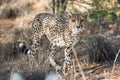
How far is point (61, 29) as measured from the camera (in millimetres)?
8828

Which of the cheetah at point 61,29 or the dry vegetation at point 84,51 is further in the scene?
the cheetah at point 61,29

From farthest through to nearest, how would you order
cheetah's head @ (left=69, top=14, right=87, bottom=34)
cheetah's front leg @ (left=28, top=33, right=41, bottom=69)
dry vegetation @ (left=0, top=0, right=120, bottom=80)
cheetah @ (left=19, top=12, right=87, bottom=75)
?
1. cheetah's front leg @ (left=28, top=33, right=41, bottom=69)
2. cheetah @ (left=19, top=12, right=87, bottom=75)
3. cheetah's head @ (left=69, top=14, right=87, bottom=34)
4. dry vegetation @ (left=0, top=0, right=120, bottom=80)

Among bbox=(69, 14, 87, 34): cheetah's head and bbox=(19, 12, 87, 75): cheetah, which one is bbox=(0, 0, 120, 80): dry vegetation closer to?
bbox=(19, 12, 87, 75): cheetah

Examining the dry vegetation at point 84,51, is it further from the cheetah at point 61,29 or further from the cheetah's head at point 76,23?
the cheetah's head at point 76,23

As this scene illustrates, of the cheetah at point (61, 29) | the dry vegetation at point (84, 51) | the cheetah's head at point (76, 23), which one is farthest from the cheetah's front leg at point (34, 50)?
the cheetah's head at point (76, 23)

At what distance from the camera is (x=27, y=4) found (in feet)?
55.0

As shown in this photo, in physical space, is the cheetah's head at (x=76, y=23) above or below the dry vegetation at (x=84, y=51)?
above

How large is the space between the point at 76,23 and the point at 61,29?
744 mm

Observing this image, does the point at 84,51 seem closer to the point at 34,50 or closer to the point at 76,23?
the point at 34,50

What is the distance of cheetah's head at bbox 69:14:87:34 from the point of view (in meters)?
8.11

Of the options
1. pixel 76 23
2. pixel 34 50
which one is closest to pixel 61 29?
pixel 76 23

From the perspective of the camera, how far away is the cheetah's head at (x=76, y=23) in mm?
8109

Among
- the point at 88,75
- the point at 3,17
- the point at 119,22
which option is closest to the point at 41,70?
the point at 88,75

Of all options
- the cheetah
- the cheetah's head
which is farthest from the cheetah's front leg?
the cheetah's head
